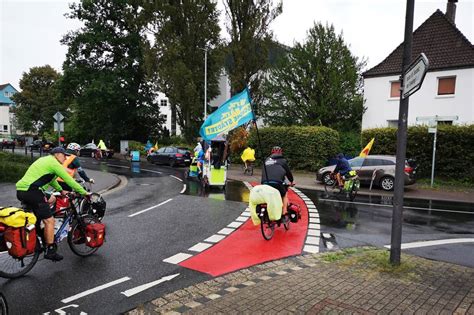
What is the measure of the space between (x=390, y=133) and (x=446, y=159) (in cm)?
307

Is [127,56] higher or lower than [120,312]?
higher

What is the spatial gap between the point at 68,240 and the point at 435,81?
81.0ft

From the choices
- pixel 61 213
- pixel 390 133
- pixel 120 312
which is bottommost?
pixel 120 312

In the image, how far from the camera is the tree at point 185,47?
31656mm

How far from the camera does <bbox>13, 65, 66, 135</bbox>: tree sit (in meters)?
65.0

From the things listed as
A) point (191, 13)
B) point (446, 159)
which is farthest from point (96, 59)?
point (446, 159)

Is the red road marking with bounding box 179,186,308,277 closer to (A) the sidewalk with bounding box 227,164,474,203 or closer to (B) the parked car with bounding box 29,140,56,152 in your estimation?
(B) the parked car with bounding box 29,140,56,152

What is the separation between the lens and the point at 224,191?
49.2ft

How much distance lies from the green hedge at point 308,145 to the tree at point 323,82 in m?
3.84

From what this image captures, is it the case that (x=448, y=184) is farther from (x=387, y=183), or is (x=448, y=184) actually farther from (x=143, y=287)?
(x=143, y=287)

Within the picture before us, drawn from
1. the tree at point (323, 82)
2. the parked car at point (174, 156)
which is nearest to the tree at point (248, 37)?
the tree at point (323, 82)

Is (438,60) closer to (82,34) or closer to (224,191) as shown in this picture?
(224,191)

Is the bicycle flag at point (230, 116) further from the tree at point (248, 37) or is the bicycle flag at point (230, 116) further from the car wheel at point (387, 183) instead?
the tree at point (248, 37)

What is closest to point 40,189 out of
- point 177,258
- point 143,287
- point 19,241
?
point 19,241
